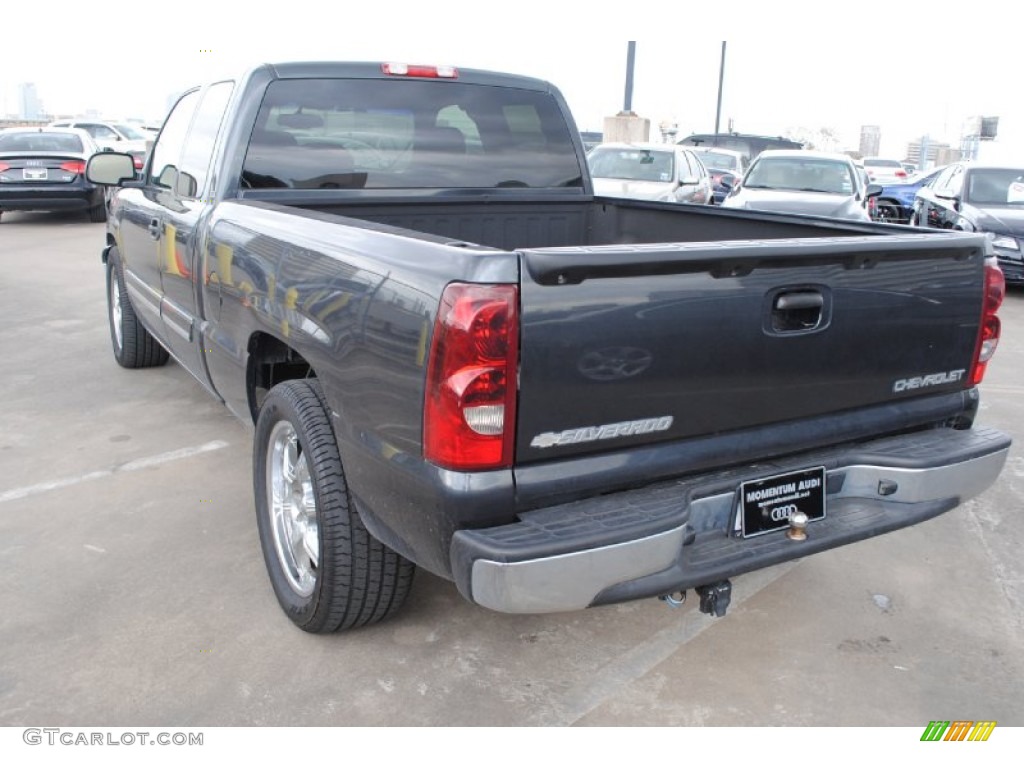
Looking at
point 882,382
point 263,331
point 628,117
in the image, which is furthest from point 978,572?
point 628,117

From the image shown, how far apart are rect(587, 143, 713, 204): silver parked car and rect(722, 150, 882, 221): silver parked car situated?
2.09ft

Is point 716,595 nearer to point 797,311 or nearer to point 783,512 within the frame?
point 783,512

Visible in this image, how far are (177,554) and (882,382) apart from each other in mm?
2685

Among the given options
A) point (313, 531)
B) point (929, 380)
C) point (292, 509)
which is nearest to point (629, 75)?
point (929, 380)

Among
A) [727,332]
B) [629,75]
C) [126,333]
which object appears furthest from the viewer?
[629,75]

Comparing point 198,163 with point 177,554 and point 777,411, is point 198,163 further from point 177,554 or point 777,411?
point 777,411

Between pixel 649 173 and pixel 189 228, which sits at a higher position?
pixel 189 228

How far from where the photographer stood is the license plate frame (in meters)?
2.59

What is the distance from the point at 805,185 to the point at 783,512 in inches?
398

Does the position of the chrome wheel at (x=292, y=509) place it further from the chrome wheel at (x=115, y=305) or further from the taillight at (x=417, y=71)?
the chrome wheel at (x=115, y=305)

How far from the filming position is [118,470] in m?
4.52

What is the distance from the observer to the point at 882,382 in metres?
2.84

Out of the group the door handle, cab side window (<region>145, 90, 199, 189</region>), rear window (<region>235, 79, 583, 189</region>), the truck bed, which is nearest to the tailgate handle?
the door handle

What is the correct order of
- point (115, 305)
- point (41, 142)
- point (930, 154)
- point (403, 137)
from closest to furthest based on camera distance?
point (403, 137)
point (115, 305)
point (41, 142)
point (930, 154)
